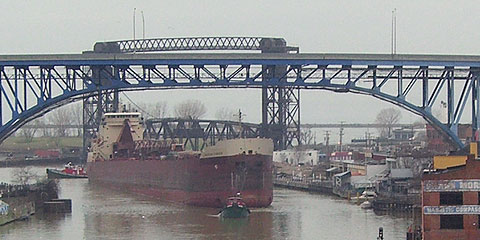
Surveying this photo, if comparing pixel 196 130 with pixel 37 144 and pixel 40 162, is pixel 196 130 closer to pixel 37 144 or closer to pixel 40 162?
pixel 40 162

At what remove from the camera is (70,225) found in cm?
5656

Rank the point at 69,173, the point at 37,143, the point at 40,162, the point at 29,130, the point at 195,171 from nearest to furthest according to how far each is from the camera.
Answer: the point at 195,171 → the point at 69,173 → the point at 40,162 → the point at 37,143 → the point at 29,130

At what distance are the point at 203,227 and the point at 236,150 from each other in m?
11.2

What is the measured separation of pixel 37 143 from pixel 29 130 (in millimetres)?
19164

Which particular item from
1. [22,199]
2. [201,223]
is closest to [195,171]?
[22,199]

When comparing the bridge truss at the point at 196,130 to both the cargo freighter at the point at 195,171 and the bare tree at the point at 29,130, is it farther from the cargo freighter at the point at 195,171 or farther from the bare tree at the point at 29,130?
the bare tree at the point at 29,130

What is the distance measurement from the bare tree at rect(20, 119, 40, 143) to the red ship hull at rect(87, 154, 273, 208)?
300 ft

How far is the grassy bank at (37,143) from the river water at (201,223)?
81545 millimetres

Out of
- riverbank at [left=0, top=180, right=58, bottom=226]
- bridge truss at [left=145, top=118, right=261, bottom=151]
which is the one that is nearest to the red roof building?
riverbank at [left=0, top=180, right=58, bottom=226]

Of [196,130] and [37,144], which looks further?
[37,144]

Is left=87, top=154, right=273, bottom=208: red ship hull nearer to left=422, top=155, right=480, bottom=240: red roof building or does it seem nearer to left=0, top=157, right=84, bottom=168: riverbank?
left=422, top=155, right=480, bottom=240: red roof building

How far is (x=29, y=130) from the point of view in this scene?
594ft

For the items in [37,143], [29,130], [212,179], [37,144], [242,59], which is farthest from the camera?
[29,130]

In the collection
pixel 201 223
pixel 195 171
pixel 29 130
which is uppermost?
pixel 29 130
